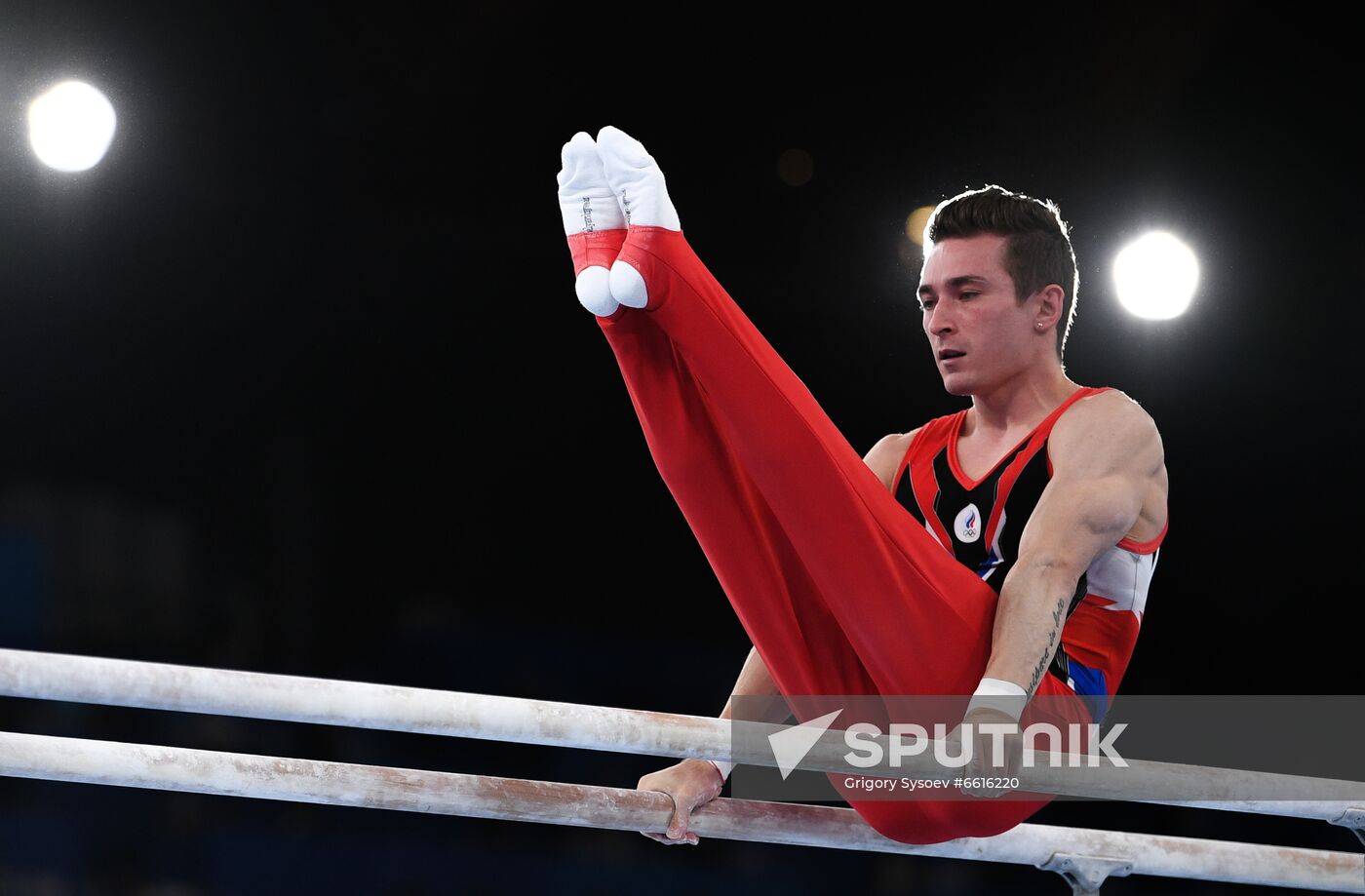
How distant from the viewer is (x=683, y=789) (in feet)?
7.65

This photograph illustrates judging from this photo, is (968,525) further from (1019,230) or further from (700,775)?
(700,775)

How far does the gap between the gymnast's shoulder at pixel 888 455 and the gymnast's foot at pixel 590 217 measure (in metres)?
0.97

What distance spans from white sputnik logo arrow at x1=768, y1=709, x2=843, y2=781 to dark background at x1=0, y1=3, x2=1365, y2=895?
12.6ft

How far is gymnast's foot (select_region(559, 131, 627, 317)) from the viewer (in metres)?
2.09

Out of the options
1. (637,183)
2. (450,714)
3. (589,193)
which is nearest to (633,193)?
(637,183)

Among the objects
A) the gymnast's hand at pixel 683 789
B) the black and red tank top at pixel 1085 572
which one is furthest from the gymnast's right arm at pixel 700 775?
the black and red tank top at pixel 1085 572

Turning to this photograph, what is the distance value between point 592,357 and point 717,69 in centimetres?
156

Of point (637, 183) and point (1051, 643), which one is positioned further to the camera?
point (1051, 643)

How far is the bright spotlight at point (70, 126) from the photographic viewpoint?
17.8 feet

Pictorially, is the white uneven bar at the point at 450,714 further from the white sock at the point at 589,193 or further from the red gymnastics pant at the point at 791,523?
the white sock at the point at 589,193

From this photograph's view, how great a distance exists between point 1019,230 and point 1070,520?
0.72 m

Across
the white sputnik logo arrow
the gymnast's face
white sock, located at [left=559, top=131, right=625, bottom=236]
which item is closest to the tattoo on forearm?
the white sputnik logo arrow

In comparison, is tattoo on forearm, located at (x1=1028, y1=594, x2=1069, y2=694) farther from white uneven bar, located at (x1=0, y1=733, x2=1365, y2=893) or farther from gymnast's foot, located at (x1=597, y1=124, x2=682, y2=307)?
gymnast's foot, located at (x1=597, y1=124, x2=682, y2=307)

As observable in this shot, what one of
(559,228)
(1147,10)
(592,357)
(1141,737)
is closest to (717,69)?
(559,228)
